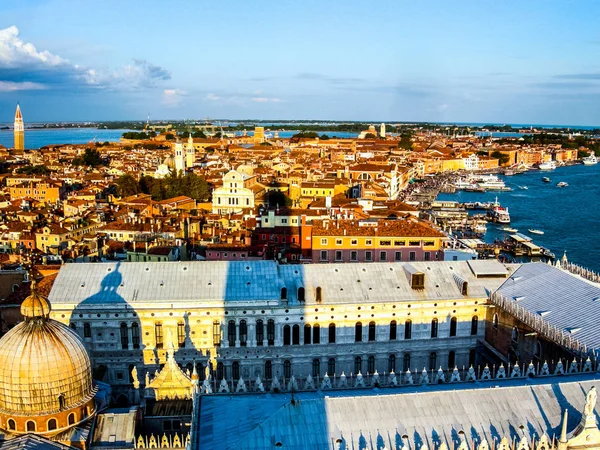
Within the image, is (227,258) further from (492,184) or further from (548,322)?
(492,184)

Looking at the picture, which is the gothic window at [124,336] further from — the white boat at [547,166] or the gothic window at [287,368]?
the white boat at [547,166]

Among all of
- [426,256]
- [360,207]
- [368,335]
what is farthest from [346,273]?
[360,207]

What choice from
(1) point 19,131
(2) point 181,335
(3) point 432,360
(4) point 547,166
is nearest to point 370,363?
(3) point 432,360

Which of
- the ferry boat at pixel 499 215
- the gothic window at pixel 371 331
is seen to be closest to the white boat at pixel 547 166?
the ferry boat at pixel 499 215

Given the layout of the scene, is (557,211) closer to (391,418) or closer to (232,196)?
(232,196)

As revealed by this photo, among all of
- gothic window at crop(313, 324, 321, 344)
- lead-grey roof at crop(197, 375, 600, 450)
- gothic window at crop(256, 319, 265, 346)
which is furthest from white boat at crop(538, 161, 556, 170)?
lead-grey roof at crop(197, 375, 600, 450)

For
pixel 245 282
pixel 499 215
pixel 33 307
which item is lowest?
pixel 499 215

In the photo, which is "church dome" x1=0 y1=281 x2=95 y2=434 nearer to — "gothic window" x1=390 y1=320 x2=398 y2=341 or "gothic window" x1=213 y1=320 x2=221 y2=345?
"gothic window" x1=213 y1=320 x2=221 y2=345
